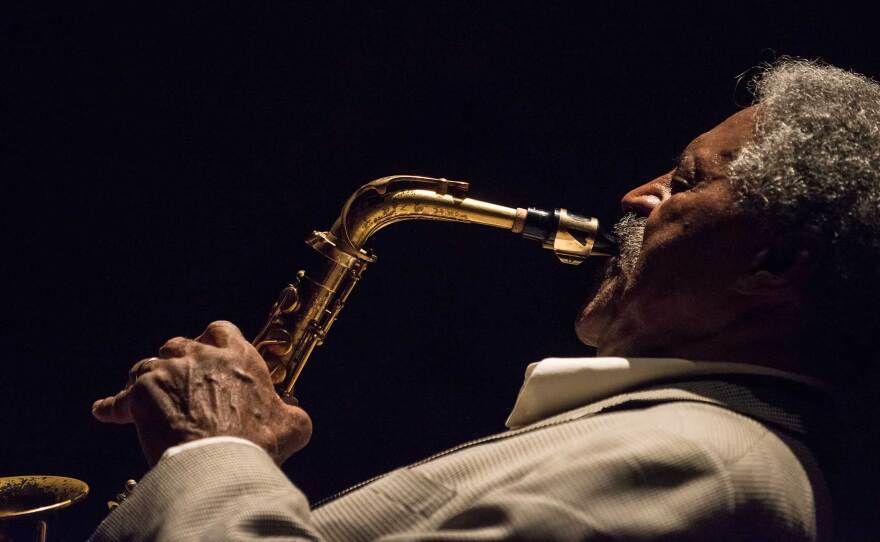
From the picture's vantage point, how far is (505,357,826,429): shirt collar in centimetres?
140

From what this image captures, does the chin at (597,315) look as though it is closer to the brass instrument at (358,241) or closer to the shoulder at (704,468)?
the brass instrument at (358,241)

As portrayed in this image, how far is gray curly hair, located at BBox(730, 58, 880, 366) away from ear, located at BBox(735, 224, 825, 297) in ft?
0.06

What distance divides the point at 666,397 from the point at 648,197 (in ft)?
2.05

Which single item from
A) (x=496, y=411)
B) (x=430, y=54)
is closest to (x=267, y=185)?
(x=430, y=54)

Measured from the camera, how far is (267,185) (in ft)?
8.07

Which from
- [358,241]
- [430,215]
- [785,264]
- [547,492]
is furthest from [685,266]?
[358,241]

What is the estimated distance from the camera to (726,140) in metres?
1.61

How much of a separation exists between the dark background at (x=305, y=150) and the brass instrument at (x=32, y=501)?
29.9 inches

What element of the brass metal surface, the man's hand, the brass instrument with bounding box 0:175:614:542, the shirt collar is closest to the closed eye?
the brass instrument with bounding box 0:175:614:542

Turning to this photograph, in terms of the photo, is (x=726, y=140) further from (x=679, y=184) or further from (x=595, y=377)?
(x=595, y=377)

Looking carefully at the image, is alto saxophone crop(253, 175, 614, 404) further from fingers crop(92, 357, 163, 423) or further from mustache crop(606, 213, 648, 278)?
fingers crop(92, 357, 163, 423)

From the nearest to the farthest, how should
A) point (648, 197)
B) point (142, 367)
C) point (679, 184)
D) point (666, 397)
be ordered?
point (666, 397), point (142, 367), point (679, 184), point (648, 197)

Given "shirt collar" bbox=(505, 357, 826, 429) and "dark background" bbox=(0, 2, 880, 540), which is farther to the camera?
"dark background" bbox=(0, 2, 880, 540)

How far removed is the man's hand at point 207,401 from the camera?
137 cm
